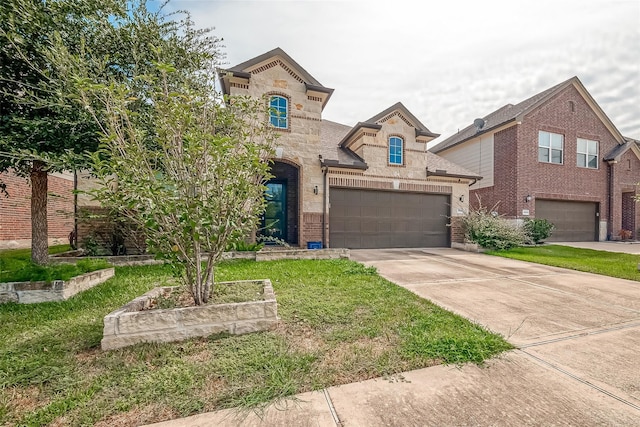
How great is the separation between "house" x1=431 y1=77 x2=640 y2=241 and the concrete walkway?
11.5 meters

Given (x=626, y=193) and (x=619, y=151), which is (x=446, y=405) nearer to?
(x=619, y=151)

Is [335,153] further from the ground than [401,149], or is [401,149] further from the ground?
[401,149]

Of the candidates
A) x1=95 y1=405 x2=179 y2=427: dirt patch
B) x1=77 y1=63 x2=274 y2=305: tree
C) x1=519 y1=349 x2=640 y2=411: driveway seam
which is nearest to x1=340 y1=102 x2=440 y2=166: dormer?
x1=77 y1=63 x2=274 y2=305: tree

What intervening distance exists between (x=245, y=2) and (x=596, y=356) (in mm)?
8708

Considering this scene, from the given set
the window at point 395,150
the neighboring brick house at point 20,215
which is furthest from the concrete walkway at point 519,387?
the neighboring brick house at point 20,215

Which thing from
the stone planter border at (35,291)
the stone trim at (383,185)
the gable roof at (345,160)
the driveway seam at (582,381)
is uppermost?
the gable roof at (345,160)

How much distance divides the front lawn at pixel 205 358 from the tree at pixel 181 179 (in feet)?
3.02

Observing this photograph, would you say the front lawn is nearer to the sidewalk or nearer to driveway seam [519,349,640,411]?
the sidewalk

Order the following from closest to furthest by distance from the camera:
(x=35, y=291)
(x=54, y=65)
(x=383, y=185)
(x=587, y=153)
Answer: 1. (x=35, y=291)
2. (x=54, y=65)
3. (x=383, y=185)
4. (x=587, y=153)

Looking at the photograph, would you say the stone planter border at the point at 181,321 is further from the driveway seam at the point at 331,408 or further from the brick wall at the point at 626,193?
the brick wall at the point at 626,193

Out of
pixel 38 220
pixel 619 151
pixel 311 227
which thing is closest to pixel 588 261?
pixel 311 227

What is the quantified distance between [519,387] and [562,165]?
1683cm

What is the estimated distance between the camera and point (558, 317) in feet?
11.7

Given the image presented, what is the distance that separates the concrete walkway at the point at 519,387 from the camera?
1775mm
